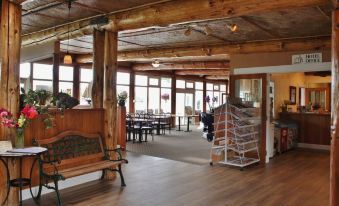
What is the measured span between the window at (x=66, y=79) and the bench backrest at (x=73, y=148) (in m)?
7.43

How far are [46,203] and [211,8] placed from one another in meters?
3.50

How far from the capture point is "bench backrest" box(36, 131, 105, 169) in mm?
4387

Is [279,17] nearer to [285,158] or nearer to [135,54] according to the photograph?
[285,158]

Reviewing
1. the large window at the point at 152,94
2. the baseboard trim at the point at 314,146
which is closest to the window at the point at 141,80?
the large window at the point at 152,94

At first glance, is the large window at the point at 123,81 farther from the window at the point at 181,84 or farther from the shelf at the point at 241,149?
the shelf at the point at 241,149

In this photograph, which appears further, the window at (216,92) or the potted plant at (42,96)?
the window at (216,92)

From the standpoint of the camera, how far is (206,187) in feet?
16.1

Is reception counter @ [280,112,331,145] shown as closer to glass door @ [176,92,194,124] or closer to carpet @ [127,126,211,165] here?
carpet @ [127,126,211,165]

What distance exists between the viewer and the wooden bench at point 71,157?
4.11 metres

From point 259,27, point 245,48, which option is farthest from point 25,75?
point 259,27

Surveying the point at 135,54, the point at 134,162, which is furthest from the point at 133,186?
the point at 135,54

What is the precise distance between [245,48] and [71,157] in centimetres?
490

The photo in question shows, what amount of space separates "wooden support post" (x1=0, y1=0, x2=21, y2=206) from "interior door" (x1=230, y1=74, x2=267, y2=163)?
503 centimetres

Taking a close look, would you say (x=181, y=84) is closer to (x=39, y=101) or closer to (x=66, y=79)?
(x=66, y=79)
